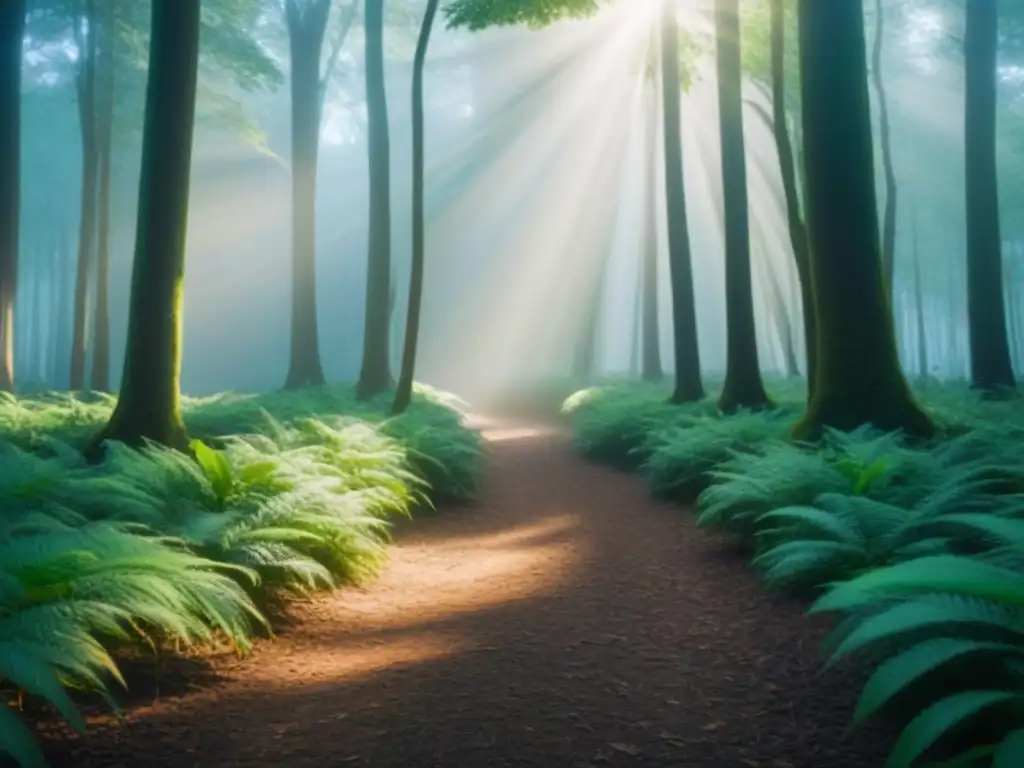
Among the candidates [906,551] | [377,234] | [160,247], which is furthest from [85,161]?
[906,551]

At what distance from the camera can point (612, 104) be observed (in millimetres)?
32688

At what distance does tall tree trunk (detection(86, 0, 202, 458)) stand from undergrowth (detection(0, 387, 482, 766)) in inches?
36.3

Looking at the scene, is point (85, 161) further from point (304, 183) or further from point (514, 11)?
point (514, 11)

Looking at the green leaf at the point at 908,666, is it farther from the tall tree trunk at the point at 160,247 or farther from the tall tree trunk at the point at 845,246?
the tall tree trunk at the point at 160,247

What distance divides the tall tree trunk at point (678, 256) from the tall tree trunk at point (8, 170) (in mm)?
12799

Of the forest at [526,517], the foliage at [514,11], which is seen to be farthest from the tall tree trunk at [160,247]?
the foliage at [514,11]

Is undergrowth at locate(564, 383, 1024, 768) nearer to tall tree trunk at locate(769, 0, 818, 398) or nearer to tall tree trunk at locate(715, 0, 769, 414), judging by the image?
tall tree trunk at locate(769, 0, 818, 398)

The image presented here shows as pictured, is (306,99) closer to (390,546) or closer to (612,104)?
(612,104)

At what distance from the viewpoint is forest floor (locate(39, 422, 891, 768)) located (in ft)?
10.6

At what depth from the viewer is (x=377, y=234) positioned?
704 inches

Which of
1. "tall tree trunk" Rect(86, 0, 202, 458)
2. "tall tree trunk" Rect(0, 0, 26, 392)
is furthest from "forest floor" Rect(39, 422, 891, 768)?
"tall tree trunk" Rect(0, 0, 26, 392)

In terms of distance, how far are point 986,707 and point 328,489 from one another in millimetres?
5329

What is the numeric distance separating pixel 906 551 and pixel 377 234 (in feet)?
50.5

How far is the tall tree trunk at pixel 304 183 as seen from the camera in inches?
790
